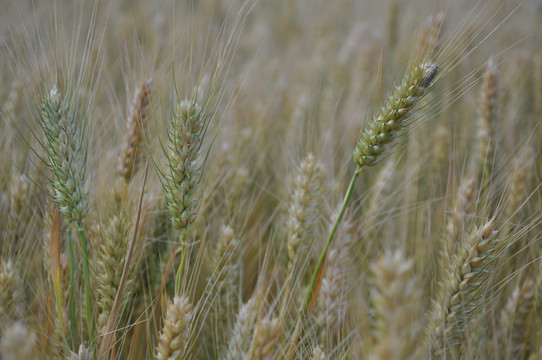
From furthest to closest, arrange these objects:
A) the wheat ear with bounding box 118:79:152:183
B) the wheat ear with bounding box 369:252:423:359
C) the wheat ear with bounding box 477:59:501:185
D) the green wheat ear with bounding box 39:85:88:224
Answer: the wheat ear with bounding box 477:59:501:185 → the wheat ear with bounding box 118:79:152:183 → the green wheat ear with bounding box 39:85:88:224 → the wheat ear with bounding box 369:252:423:359

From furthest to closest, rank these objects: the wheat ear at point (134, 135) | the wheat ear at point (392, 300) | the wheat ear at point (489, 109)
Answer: the wheat ear at point (489, 109) → the wheat ear at point (134, 135) → the wheat ear at point (392, 300)

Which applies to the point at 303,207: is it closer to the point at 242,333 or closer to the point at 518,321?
the point at 242,333

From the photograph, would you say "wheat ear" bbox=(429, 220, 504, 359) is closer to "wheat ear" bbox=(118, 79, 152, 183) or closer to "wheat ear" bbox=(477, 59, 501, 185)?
"wheat ear" bbox=(477, 59, 501, 185)

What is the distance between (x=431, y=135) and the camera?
243 cm

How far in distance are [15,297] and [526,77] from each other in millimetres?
3339

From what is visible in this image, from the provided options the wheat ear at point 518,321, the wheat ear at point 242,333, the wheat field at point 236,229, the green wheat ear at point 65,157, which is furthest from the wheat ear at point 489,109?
the green wheat ear at point 65,157

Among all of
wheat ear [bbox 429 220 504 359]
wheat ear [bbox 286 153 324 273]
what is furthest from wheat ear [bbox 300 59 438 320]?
wheat ear [bbox 429 220 504 359]

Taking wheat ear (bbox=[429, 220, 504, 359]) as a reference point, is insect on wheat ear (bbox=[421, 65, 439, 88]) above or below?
above

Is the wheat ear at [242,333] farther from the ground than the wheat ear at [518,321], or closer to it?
closer to it

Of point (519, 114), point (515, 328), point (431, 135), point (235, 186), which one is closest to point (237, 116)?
point (235, 186)

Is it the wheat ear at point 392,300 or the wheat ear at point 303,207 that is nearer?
the wheat ear at point 392,300

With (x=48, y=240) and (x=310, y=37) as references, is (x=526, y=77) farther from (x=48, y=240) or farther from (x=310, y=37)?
(x=48, y=240)

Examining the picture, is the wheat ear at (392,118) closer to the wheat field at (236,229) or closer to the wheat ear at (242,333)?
the wheat field at (236,229)

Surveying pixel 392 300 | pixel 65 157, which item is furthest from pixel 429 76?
pixel 65 157
